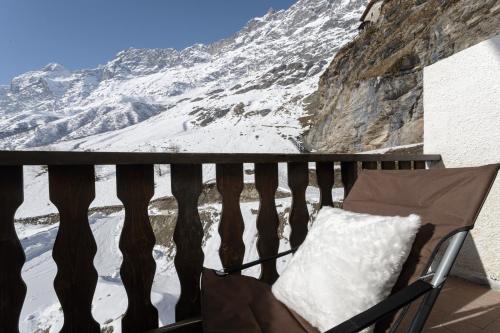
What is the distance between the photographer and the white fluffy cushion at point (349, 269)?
0.99 m

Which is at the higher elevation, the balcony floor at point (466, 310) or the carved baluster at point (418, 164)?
the carved baluster at point (418, 164)

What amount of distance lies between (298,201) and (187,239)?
73 centimetres

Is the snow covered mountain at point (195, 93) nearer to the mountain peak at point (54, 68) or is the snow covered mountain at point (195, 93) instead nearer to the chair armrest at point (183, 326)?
the mountain peak at point (54, 68)

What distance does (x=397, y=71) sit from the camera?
12.4 m

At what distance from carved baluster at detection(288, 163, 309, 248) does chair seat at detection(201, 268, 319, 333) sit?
1.74 ft

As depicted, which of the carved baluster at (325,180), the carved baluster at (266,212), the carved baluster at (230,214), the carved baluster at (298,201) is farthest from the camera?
the carved baluster at (325,180)

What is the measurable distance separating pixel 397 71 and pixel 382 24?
4.97 meters

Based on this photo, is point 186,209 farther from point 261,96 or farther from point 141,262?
point 261,96

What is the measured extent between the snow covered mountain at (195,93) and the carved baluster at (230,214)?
18556 millimetres

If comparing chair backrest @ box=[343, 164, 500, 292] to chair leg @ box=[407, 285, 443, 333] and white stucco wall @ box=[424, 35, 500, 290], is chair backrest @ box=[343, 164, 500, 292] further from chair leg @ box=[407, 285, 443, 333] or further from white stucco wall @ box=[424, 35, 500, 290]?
white stucco wall @ box=[424, 35, 500, 290]

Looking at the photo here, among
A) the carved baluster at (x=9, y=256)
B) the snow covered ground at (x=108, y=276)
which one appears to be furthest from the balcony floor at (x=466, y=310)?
the snow covered ground at (x=108, y=276)

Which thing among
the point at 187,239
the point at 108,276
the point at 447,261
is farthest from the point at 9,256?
the point at 108,276

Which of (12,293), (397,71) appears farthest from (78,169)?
(397,71)

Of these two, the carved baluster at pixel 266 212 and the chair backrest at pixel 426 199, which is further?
the carved baluster at pixel 266 212
